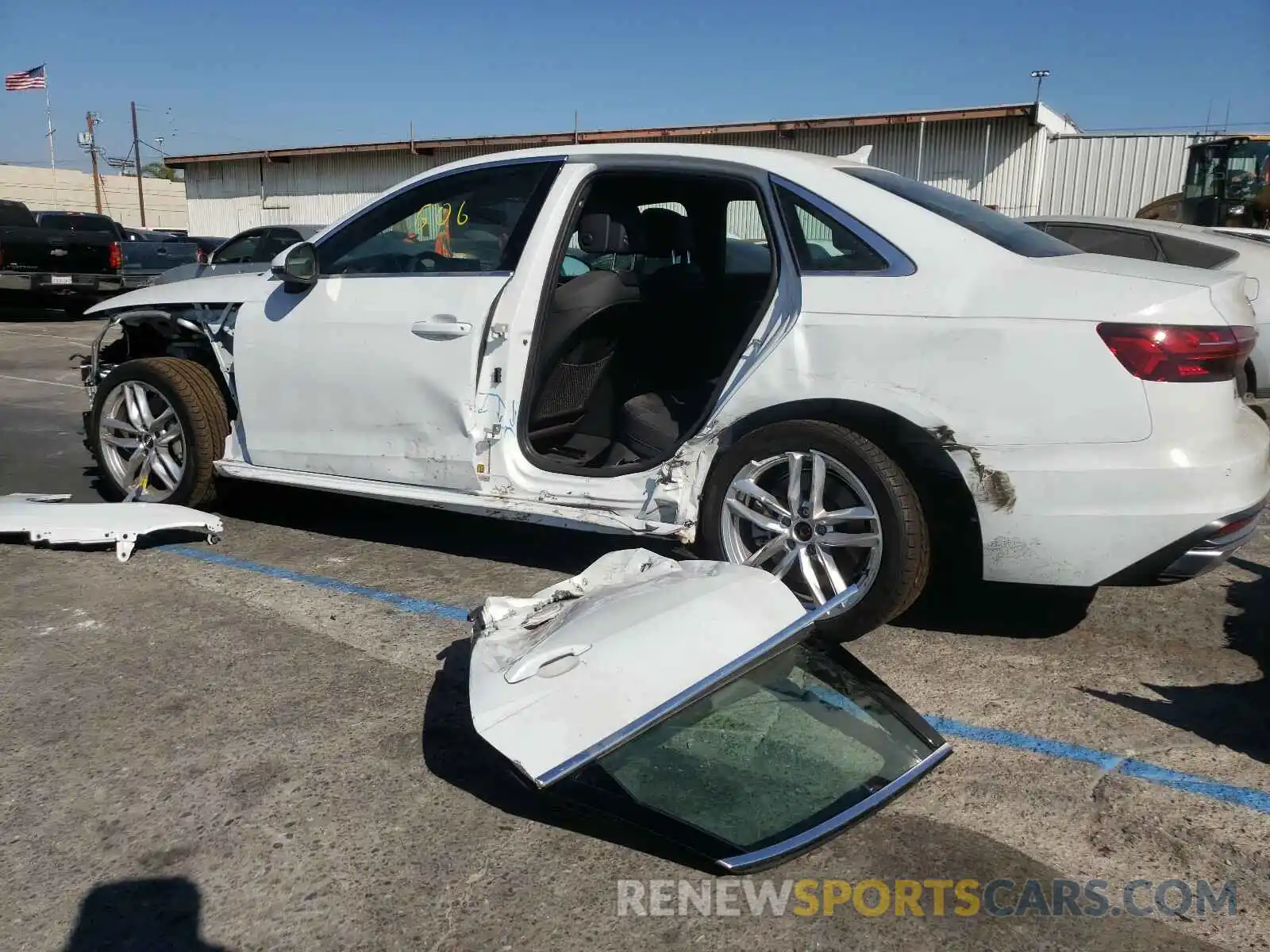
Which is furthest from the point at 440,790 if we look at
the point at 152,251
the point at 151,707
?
the point at 152,251

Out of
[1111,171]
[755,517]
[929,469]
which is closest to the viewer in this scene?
[929,469]

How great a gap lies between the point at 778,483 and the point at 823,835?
1528 mm

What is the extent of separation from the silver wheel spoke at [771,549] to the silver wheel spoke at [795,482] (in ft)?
0.33

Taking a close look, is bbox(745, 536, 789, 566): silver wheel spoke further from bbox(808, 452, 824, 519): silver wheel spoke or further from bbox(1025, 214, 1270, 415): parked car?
bbox(1025, 214, 1270, 415): parked car

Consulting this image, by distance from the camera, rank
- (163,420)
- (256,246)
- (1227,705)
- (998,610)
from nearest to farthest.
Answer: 1. (1227,705)
2. (998,610)
3. (163,420)
4. (256,246)

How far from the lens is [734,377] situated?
3.74 metres

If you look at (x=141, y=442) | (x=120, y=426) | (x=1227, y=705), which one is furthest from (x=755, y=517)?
(x=120, y=426)

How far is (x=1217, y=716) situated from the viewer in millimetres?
3145

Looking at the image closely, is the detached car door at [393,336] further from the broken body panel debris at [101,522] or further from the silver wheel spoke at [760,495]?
the silver wheel spoke at [760,495]

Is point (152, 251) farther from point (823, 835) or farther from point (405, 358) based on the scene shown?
point (823, 835)

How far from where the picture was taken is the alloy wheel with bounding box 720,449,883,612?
11.5ft

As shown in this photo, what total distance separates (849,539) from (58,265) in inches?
637

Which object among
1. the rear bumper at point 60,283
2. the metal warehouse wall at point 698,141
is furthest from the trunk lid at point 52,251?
the metal warehouse wall at point 698,141

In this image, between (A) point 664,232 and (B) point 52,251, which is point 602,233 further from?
(B) point 52,251
